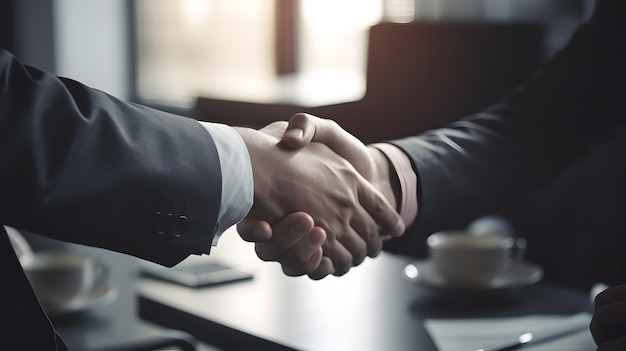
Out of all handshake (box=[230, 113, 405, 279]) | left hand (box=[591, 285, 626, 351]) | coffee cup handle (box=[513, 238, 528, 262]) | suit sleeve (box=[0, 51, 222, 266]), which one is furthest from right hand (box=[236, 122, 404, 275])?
left hand (box=[591, 285, 626, 351])

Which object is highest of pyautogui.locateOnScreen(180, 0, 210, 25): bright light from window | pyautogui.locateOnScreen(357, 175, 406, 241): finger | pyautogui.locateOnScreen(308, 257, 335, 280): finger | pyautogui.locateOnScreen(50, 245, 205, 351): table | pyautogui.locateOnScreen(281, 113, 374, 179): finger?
pyautogui.locateOnScreen(180, 0, 210, 25): bright light from window

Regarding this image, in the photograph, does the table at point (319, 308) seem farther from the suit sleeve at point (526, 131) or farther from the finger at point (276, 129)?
the finger at point (276, 129)

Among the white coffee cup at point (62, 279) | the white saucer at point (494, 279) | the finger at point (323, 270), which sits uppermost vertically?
the finger at point (323, 270)

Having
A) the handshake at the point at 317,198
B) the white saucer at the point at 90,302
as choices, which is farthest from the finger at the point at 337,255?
the white saucer at the point at 90,302

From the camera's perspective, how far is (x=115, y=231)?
30.0 inches

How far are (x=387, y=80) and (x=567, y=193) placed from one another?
58cm

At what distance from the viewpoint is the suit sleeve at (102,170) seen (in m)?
0.69

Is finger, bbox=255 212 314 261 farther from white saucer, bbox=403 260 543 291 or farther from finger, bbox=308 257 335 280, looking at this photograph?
white saucer, bbox=403 260 543 291

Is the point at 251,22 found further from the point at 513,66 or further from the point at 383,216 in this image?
the point at 513,66

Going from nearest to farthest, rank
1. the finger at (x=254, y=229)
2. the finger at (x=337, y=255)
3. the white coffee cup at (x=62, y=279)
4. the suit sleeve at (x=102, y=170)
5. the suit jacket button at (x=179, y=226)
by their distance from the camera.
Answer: the suit sleeve at (x=102, y=170)
the suit jacket button at (x=179, y=226)
the finger at (x=254, y=229)
the finger at (x=337, y=255)
the white coffee cup at (x=62, y=279)

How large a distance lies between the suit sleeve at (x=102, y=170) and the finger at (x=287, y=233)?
11 centimetres

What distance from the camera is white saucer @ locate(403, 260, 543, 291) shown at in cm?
108

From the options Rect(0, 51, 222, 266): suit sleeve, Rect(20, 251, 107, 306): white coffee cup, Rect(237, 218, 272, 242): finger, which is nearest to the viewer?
Rect(0, 51, 222, 266): suit sleeve

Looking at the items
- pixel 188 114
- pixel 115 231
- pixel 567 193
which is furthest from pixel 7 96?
pixel 567 193
